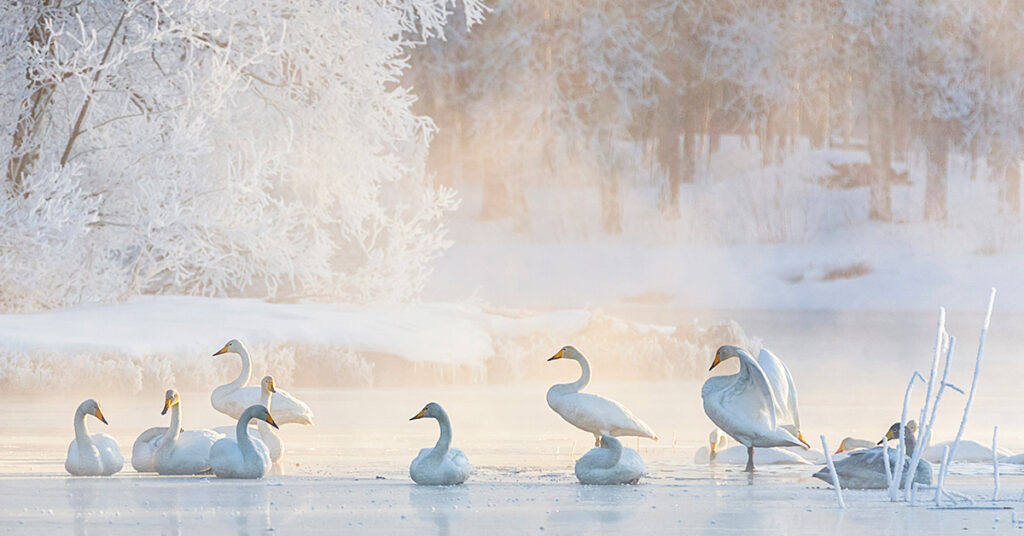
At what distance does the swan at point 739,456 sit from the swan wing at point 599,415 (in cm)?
29

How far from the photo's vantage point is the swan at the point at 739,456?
27.0ft

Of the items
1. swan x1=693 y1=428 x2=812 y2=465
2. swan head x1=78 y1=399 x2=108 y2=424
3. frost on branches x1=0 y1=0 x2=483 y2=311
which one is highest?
frost on branches x1=0 y1=0 x2=483 y2=311

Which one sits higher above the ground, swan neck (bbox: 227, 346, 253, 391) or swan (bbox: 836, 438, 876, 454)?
swan neck (bbox: 227, 346, 253, 391)

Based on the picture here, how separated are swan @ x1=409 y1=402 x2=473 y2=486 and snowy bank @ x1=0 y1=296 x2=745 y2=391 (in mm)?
6558

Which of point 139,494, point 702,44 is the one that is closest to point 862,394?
point 139,494

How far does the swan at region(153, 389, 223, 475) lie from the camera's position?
7242 millimetres

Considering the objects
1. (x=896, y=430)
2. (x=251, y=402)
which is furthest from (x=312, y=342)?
(x=896, y=430)

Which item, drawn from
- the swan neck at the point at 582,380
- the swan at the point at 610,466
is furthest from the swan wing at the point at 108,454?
the swan neck at the point at 582,380

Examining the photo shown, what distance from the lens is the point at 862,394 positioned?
1327cm

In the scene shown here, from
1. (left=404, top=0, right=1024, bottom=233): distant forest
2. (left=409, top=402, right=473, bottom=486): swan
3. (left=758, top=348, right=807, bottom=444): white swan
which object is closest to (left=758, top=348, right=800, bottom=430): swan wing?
(left=758, top=348, right=807, bottom=444): white swan

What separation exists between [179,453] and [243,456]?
1.17 ft

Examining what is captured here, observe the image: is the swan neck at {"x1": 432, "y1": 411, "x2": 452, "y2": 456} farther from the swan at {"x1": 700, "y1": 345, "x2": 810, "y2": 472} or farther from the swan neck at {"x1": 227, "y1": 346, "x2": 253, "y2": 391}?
the swan neck at {"x1": 227, "y1": 346, "x2": 253, "y2": 391}

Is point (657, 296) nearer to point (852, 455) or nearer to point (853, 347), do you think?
point (853, 347)

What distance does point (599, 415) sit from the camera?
8109 mm
